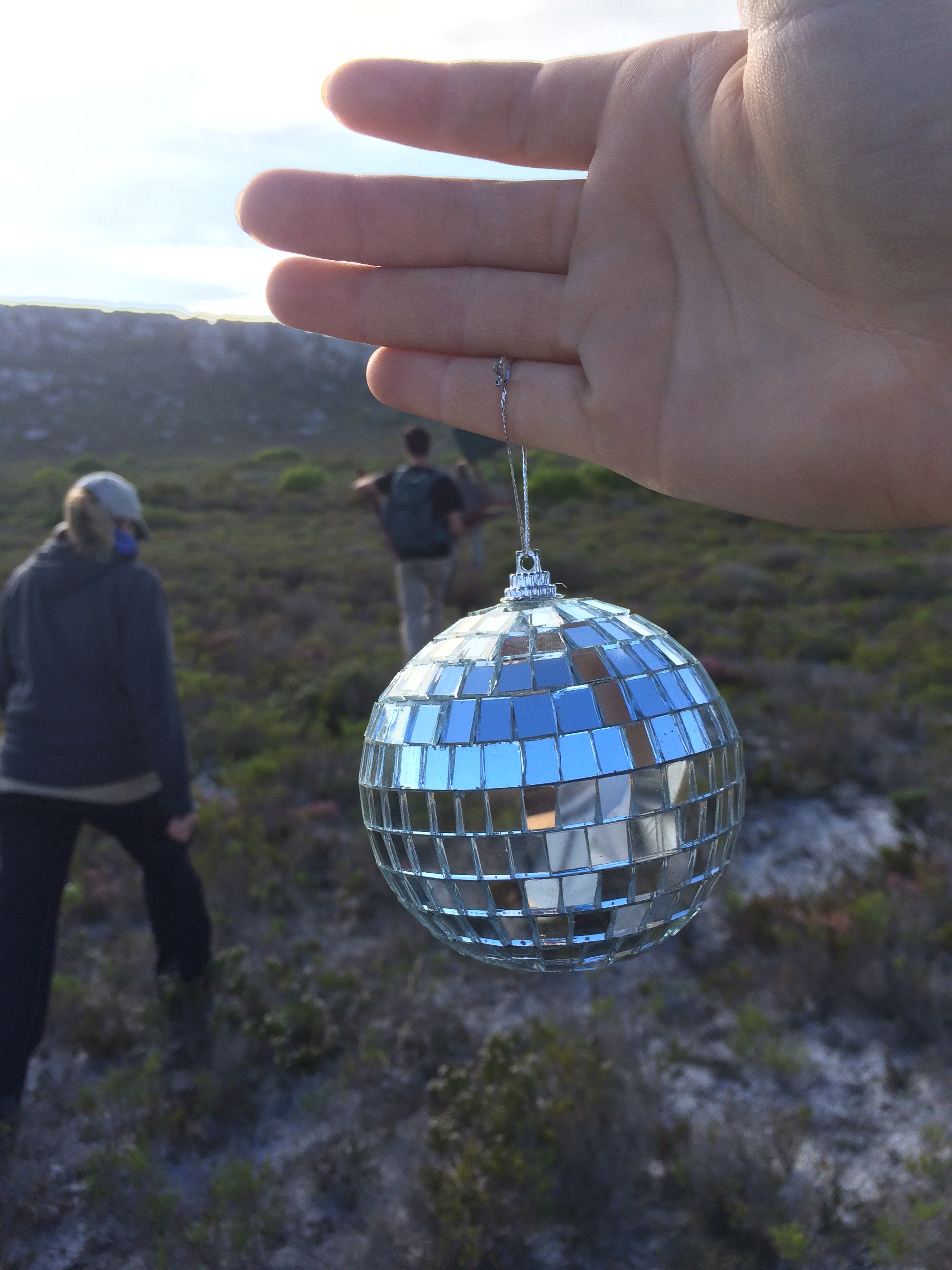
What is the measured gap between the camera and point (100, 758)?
372cm

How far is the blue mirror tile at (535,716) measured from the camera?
1251mm

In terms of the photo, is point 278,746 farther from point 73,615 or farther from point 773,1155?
point 773,1155

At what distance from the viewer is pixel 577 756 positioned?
4.06 ft

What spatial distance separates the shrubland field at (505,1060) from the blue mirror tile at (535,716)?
2.59 m

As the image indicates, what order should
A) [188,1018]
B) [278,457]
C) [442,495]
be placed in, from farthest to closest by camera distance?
[278,457] < [442,495] < [188,1018]

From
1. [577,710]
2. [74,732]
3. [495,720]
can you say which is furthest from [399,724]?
[74,732]

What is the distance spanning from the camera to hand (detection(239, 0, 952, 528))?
1484mm


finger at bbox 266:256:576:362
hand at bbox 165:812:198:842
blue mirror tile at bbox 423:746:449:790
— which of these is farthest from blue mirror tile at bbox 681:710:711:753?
hand at bbox 165:812:198:842

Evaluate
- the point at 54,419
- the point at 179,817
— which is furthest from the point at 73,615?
the point at 54,419

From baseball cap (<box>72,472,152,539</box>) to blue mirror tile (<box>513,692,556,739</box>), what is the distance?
3.04 metres

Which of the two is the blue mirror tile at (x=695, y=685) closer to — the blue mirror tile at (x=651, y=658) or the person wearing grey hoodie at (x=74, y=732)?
the blue mirror tile at (x=651, y=658)

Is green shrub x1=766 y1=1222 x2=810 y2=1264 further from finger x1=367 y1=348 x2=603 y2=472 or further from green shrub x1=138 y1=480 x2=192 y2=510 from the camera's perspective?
green shrub x1=138 y1=480 x2=192 y2=510

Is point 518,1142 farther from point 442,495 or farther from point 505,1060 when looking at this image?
point 442,495

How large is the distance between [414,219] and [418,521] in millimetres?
4758
